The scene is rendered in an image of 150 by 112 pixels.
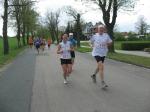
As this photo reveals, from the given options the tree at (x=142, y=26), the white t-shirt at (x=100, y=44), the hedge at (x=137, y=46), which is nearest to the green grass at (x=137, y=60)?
the white t-shirt at (x=100, y=44)

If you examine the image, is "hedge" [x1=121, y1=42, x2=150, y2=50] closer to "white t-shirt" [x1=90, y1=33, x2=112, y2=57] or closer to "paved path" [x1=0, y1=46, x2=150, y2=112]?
"paved path" [x1=0, y1=46, x2=150, y2=112]

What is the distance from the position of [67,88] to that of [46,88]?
0.65 meters

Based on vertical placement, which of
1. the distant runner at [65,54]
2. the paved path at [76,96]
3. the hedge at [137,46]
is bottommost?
the hedge at [137,46]

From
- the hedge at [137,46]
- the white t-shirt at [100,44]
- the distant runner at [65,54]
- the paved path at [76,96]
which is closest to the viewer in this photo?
the paved path at [76,96]

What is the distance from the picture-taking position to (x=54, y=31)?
137 m

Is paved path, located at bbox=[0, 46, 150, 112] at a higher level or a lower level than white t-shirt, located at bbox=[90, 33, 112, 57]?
lower

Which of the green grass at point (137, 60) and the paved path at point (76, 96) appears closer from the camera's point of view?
the paved path at point (76, 96)

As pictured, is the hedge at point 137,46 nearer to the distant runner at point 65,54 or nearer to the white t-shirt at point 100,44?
the distant runner at point 65,54

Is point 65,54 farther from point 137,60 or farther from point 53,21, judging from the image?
point 53,21

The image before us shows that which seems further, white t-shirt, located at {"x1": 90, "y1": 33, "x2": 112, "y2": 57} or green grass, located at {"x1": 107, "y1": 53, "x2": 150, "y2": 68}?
green grass, located at {"x1": 107, "y1": 53, "x2": 150, "y2": 68}

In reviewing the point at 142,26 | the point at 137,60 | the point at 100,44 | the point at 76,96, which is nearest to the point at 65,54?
the point at 100,44

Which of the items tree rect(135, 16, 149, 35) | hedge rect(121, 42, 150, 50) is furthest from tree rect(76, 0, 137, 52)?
tree rect(135, 16, 149, 35)

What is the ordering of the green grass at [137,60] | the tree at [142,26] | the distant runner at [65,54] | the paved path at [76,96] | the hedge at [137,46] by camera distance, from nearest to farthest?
the paved path at [76,96] → the distant runner at [65,54] → the green grass at [137,60] → the hedge at [137,46] → the tree at [142,26]

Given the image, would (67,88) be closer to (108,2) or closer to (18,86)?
(18,86)
